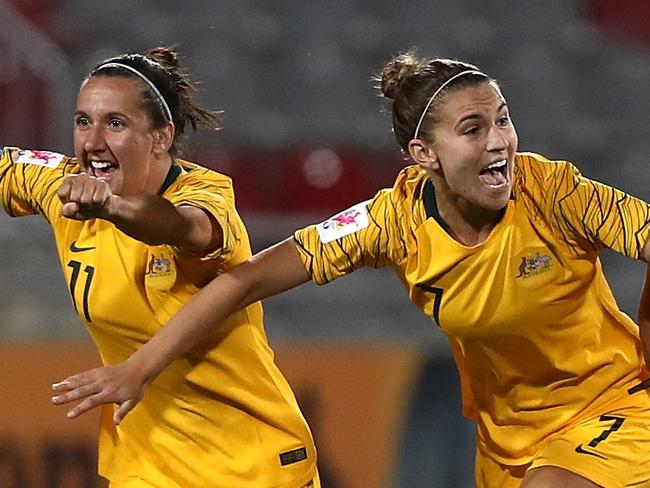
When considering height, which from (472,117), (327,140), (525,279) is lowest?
(525,279)

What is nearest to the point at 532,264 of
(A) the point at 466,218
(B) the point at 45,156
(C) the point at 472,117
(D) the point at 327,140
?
(A) the point at 466,218

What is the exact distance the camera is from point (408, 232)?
2.85m

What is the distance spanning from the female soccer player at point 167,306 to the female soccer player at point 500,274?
3.7 inches

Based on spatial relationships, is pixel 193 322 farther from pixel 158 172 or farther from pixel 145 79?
pixel 145 79

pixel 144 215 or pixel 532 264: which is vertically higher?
pixel 144 215

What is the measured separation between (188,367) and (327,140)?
303 cm

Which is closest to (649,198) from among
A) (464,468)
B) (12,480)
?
(464,468)

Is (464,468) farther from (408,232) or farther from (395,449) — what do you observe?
(408,232)

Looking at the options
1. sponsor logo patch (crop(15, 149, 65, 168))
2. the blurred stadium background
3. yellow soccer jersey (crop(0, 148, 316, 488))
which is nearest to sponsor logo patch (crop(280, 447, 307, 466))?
yellow soccer jersey (crop(0, 148, 316, 488))

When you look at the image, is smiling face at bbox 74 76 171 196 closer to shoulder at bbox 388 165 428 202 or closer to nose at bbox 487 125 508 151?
shoulder at bbox 388 165 428 202

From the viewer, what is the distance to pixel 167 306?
2.87 metres

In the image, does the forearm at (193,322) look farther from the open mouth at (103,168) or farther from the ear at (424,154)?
the ear at (424,154)

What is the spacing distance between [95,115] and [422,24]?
3.43m

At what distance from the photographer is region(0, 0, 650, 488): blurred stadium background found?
173 inches
